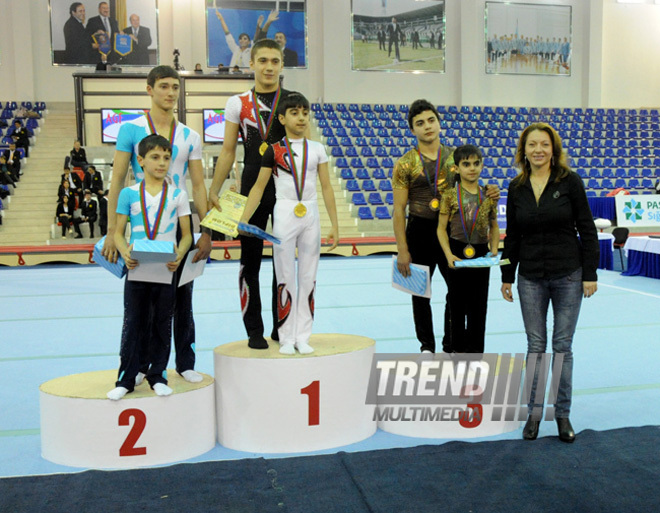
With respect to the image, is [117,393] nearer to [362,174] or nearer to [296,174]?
[296,174]

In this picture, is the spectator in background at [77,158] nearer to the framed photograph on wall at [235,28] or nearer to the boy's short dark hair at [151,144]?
the framed photograph on wall at [235,28]

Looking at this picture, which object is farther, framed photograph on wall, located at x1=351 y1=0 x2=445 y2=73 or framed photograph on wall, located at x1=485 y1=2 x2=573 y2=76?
framed photograph on wall, located at x1=485 y1=2 x2=573 y2=76

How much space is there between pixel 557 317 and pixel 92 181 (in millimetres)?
12373

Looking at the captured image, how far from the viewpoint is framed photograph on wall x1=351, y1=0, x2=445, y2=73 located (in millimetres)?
20000

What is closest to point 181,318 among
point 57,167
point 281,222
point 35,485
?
point 281,222

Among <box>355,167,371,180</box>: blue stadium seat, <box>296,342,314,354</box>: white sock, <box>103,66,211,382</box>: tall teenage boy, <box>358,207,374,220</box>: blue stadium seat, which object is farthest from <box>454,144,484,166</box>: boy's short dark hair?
<box>355,167,371,180</box>: blue stadium seat

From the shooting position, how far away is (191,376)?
3.26 m

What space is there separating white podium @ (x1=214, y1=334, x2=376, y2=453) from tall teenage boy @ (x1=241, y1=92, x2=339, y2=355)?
0.51ft

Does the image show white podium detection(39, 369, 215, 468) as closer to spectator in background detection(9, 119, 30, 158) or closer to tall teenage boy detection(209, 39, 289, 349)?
tall teenage boy detection(209, 39, 289, 349)

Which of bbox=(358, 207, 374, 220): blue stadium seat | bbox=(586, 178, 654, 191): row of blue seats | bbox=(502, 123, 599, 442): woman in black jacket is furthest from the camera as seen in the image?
bbox=(586, 178, 654, 191): row of blue seats

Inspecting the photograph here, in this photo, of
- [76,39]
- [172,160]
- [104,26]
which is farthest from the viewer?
[76,39]

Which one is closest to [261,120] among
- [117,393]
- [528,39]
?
[117,393]

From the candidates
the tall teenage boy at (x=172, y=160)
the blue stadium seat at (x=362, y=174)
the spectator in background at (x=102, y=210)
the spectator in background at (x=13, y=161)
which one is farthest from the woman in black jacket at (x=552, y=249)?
the spectator in background at (x=13, y=161)

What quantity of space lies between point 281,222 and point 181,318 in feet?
2.35
